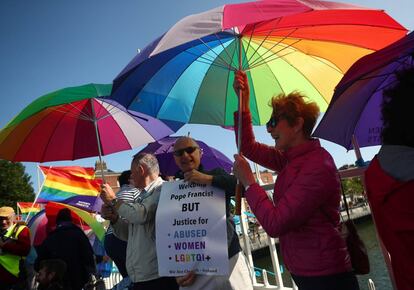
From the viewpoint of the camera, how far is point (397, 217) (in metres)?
1.24

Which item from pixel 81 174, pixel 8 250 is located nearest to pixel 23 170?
pixel 81 174

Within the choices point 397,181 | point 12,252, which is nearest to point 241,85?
point 397,181

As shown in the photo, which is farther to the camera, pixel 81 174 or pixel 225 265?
pixel 81 174

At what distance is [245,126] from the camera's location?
2.69 m

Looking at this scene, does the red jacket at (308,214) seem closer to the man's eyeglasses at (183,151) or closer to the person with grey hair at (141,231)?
the man's eyeglasses at (183,151)

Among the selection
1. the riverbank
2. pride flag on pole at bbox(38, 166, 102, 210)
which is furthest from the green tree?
pride flag on pole at bbox(38, 166, 102, 210)

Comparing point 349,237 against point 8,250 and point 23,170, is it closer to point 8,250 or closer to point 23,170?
point 8,250

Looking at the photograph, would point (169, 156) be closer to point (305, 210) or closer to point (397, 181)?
point (305, 210)

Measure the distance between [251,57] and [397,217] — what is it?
6.50 feet

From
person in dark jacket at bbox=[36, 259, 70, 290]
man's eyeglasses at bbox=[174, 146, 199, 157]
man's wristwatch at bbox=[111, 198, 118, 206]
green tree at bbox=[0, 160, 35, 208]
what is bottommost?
person in dark jacket at bbox=[36, 259, 70, 290]

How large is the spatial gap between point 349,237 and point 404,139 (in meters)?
0.72

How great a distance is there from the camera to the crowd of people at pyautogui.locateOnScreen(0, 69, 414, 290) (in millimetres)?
1294

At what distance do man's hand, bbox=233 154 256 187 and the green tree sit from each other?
→ 152 ft

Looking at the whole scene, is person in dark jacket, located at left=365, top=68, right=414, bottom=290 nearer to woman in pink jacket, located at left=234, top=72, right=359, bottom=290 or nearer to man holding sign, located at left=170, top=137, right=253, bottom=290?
woman in pink jacket, located at left=234, top=72, right=359, bottom=290
